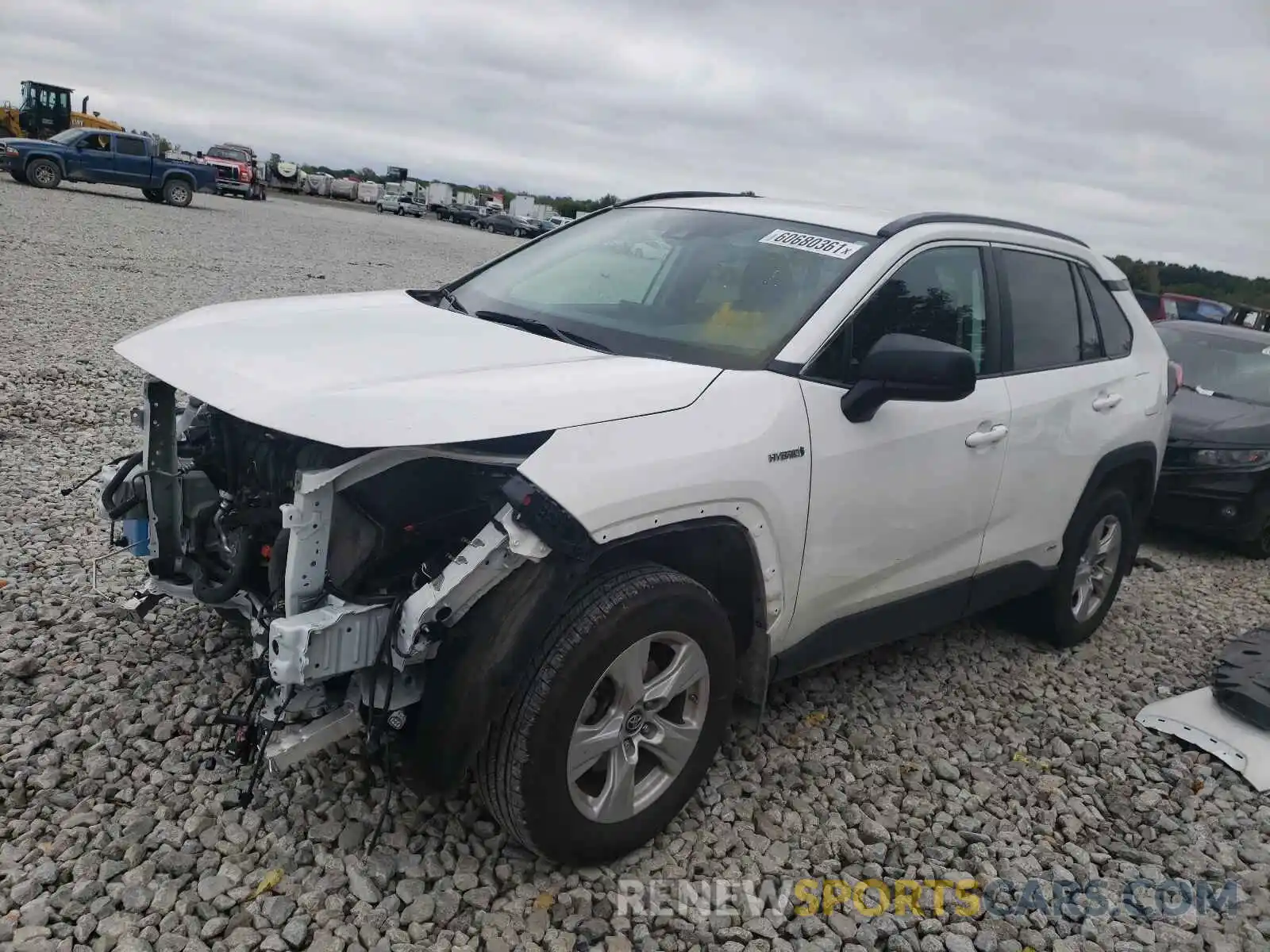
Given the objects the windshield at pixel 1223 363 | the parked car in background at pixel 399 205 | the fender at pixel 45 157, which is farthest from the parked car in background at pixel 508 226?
the windshield at pixel 1223 363

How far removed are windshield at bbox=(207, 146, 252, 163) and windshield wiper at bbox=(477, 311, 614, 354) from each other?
4310 cm

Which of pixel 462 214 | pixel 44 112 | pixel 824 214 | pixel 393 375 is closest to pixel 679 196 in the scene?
pixel 824 214

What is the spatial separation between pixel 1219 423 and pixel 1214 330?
167cm

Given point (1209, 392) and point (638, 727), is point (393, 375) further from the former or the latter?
point (1209, 392)

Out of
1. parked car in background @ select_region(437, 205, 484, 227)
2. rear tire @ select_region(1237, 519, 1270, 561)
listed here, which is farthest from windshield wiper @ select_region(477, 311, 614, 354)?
parked car in background @ select_region(437, 205, 484, 227)

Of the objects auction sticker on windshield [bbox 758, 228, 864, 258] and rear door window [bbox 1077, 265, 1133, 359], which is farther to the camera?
rear door window [bbox 1077, 265, 1133, 359]

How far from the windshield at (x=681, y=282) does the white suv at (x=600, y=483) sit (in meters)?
0.01

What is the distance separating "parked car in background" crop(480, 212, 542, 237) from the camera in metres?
51.4

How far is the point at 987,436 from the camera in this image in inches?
137

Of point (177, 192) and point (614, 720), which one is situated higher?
point (177, 192)

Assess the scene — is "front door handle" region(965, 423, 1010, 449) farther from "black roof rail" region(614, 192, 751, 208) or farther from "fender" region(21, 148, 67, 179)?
"fender" region(21, 148, 67, 179)

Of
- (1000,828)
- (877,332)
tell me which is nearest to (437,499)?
(877,332)

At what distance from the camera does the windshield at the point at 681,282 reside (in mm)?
3031

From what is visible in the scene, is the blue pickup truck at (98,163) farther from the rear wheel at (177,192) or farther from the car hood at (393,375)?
the car hood at (393,375)
